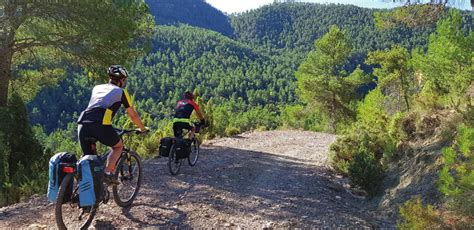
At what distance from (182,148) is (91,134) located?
155 inches

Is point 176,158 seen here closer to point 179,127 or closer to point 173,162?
point 173,162

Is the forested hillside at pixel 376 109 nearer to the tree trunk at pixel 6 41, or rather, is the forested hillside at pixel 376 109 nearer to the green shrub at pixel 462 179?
the green shrub at pixel 462 179

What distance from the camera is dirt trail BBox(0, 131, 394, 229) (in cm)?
571

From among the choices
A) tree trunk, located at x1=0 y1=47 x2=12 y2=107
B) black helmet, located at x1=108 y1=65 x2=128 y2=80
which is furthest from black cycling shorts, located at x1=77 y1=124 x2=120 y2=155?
tree trunk, located at x1=0 y1=47 x2=12 y2=107

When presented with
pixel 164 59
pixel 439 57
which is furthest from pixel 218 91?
pixel 439 57

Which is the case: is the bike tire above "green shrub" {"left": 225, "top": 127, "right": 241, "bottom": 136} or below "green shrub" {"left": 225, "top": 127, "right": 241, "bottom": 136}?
above

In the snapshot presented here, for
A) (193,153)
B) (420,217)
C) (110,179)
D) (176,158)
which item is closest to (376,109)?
(193,153)

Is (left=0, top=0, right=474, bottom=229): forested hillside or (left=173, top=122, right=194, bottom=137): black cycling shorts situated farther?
(left=173, top=122, right=194, bottom=137): black cycling shorts

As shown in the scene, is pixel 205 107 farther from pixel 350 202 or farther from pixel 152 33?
pixel 350 202

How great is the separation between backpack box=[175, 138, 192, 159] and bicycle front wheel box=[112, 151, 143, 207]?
2.43 m

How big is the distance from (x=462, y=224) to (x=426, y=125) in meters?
5.13

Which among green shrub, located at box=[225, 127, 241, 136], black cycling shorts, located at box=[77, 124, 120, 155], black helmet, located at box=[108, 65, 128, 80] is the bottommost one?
green shrub, located at box=[225, 127, 241, 136]

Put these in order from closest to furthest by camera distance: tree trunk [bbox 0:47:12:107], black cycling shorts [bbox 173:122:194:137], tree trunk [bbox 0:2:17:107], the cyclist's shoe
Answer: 1. the cyclist's shoe
2. black cycling shorts [bbox 173:122:194:137]
3. tree trunk [bbox 0:2:17:107]
4. tree trunk [bbox 0:47:12:107]

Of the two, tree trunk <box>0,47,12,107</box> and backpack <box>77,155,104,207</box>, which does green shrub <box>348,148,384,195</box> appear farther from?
tree trunk <box>0,47,12,107</box>
